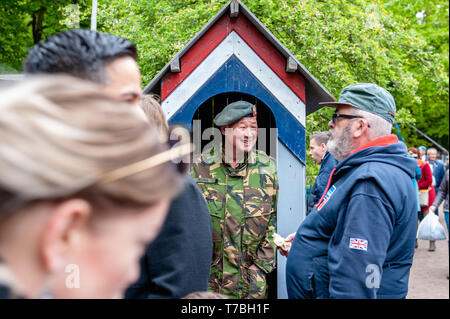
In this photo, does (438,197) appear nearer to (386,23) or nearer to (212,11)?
(386,23)

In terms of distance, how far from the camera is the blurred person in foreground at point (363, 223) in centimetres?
228

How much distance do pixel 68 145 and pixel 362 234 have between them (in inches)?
73.5

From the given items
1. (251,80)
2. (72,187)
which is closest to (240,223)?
(251,80)

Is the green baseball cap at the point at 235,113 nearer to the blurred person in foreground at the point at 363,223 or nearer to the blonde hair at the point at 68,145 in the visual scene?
the blurred person in foreground at the point at 363,223

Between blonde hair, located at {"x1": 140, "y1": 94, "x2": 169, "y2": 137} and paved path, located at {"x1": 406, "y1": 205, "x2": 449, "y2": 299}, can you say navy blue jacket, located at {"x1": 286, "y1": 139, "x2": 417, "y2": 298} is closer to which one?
blonde hair, located at {"x1": 140, "y1": 94, "x2": 169, "y2": 137}

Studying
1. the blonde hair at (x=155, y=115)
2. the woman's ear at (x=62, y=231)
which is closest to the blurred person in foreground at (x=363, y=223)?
the blonde hair at (x=155, y=115)

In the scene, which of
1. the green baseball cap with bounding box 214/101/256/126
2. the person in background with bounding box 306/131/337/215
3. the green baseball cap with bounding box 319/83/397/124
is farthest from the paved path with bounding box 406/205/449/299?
the green baseball cap with bounding box 319/83/397/124

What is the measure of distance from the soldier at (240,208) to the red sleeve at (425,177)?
773 centimetres

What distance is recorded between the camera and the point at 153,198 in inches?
30.6

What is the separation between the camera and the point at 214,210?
334 centimetres

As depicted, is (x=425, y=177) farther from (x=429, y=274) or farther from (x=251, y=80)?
(x=251, y=80)

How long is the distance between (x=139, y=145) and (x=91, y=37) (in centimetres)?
87

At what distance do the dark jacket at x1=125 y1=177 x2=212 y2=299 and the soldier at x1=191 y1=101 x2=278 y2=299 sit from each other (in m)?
1.57

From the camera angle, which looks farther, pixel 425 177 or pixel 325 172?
pixel 425 177
